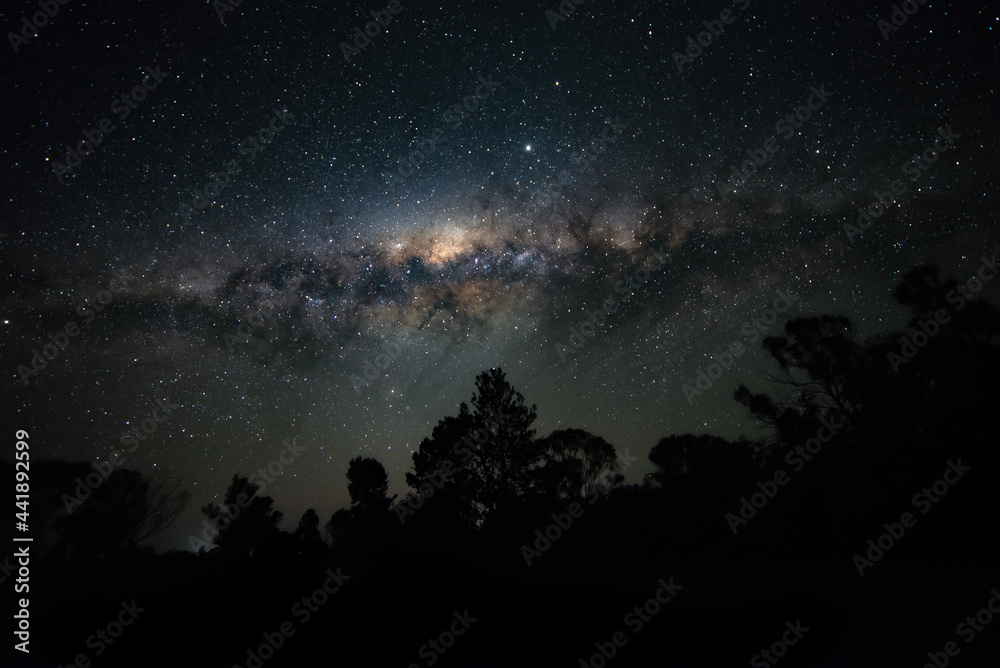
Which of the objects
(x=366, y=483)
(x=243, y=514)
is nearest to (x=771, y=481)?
(x=366, y=483)

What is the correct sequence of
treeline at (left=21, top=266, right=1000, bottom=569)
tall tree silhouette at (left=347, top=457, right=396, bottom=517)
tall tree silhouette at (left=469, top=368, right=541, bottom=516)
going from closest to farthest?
1. treeline at (left=21, top=266, right=1000, bottom=569)
2. tall tree silhouette at (left=469, top=368, right=541, bottom=516)
3. tall tree silhouette at (left=347, top=457, right=396, bottom=517)

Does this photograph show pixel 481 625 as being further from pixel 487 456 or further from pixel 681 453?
pixel 681 453

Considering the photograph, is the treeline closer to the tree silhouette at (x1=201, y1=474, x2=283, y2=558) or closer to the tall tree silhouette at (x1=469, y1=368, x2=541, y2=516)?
the tall tree silhouette at (x1=469, y1=368, x2=541, y2=516)

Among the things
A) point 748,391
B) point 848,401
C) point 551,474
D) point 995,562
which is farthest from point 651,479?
point 995,562

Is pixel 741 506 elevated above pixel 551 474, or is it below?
below

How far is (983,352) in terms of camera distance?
1672 centimetres

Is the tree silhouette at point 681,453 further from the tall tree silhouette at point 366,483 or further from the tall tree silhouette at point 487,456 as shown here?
the tall tree silhouette at point 366,483

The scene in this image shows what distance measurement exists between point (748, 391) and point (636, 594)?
753 inches

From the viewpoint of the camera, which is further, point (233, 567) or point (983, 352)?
point (983, 352)

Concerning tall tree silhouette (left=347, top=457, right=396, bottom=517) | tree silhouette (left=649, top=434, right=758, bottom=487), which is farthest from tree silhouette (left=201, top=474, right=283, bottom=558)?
tree silhouette (left=649, top=434, right=758, bottom=487)

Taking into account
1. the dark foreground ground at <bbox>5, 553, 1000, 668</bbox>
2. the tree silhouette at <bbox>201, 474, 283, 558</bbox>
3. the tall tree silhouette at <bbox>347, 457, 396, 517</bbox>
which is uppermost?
the tree silhouette at <bbox>201, 474, 283, 558</bbox>

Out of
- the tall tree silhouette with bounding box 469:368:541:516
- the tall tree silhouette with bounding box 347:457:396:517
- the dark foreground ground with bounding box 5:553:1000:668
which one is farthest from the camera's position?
the tall tree silhouette with bounding box 347:457:396:517

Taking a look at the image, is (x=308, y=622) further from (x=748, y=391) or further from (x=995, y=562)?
(x=748, y=391)

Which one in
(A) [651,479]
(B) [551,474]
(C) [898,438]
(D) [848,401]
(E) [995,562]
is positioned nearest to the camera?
(E) [995,562]
